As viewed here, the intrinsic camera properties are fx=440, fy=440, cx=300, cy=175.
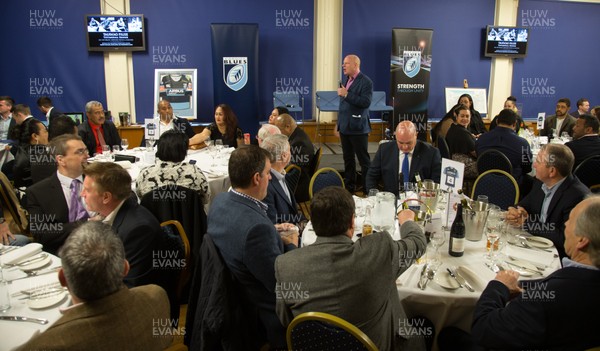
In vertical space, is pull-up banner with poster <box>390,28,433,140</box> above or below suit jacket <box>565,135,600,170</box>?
above

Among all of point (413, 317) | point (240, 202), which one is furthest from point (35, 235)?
point (413, 317)

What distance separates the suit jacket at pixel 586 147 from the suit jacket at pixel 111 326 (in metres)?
4.89

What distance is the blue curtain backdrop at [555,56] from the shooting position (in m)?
9.88

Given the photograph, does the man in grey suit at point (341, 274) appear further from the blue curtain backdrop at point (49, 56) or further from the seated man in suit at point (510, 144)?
the blue curtain backdrop at point (49, 56)

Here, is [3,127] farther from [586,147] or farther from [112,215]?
[586,147]

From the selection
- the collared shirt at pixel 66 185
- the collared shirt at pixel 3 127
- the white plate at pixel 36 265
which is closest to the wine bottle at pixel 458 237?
the white plate at pixel 36 265

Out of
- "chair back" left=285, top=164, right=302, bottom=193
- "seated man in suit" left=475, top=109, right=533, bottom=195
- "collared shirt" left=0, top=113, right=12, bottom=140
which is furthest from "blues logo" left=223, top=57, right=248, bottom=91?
"seated man in suit" left=475, top=109, right=533, bottom=195

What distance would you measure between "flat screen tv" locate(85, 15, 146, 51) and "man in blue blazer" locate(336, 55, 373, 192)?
435cm

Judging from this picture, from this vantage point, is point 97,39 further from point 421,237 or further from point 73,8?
point 421,237

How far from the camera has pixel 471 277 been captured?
2264 mm

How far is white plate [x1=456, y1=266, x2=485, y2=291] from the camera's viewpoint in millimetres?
2199

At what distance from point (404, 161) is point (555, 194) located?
143cm

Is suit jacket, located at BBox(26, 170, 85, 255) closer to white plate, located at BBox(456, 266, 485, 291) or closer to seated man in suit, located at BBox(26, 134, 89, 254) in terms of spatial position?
seated man in suit, located at BBox(26, 134, 89, 254)

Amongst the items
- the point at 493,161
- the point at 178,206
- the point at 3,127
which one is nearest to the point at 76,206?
the point at 178,206
